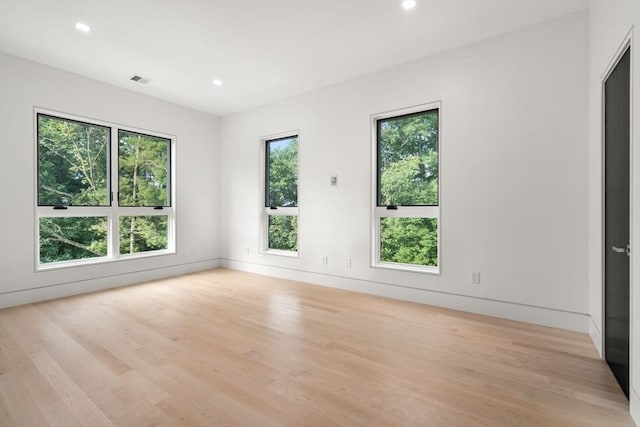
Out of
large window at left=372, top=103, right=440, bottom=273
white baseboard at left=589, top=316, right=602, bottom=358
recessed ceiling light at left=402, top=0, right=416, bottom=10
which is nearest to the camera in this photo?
white baseboard at left=589, top=316, right=602, bottom=358

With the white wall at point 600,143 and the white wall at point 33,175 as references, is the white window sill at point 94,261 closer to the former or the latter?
the white wall at point 33,175

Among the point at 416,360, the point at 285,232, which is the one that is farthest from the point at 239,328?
the point at 285,232

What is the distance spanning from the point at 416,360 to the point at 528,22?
3.44 meters

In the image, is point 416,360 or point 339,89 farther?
point 339,89

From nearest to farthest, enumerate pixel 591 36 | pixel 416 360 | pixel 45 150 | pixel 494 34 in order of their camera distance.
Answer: pixel 416 360 < pixel 591 36 < pixel 494 34 < pixel 45 150

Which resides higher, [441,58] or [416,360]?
[441,58]

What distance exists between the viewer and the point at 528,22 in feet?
9.99

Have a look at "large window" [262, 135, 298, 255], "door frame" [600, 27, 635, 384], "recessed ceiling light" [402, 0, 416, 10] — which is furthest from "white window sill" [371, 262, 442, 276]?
"recessed ceiling light" [402, 0, 416, 10]

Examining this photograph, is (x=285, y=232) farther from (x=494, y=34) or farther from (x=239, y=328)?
(x=494, y=34)

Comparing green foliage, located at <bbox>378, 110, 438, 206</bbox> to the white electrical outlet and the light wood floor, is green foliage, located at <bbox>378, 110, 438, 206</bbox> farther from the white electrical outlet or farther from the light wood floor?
the light wood floor

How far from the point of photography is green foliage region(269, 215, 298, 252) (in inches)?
205

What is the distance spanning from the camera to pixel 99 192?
453 centimetres
